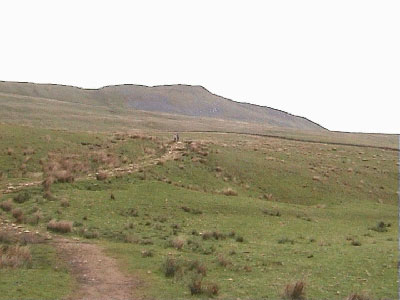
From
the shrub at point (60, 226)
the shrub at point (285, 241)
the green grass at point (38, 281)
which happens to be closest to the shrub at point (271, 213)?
the shrub at point (285, 241)

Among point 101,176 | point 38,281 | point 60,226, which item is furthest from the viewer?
point 101,176

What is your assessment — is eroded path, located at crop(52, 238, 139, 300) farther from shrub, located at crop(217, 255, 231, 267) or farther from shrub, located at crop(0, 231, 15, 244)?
shrub, located at crop(217, 255, 231, 267)

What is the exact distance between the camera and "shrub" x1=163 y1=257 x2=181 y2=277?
14.4m

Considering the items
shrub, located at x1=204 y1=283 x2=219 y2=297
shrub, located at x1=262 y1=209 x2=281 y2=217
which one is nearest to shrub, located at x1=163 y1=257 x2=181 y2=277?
shrub, located at x1=204 y1=283 x2=219 y2=297

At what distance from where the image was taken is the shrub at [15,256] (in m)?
14.5

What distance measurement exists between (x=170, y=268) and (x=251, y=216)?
14.2m

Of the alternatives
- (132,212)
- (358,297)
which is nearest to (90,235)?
(132,212)

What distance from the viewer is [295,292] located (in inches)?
485

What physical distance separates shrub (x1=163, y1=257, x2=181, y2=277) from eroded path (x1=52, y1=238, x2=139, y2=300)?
1019 mm

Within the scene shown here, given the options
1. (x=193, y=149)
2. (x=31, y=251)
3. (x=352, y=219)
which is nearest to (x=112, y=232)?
(x=31, y=251)

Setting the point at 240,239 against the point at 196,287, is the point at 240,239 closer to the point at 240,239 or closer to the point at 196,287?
the point at 240,239

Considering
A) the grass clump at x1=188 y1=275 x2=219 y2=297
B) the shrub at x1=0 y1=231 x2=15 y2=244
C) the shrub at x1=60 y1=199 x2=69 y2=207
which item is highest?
the grass clump at x1=188 y1=275 x2=219 y2=297

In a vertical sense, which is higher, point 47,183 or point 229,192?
point 47,183

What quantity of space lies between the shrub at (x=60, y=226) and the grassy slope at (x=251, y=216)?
3.02ft
